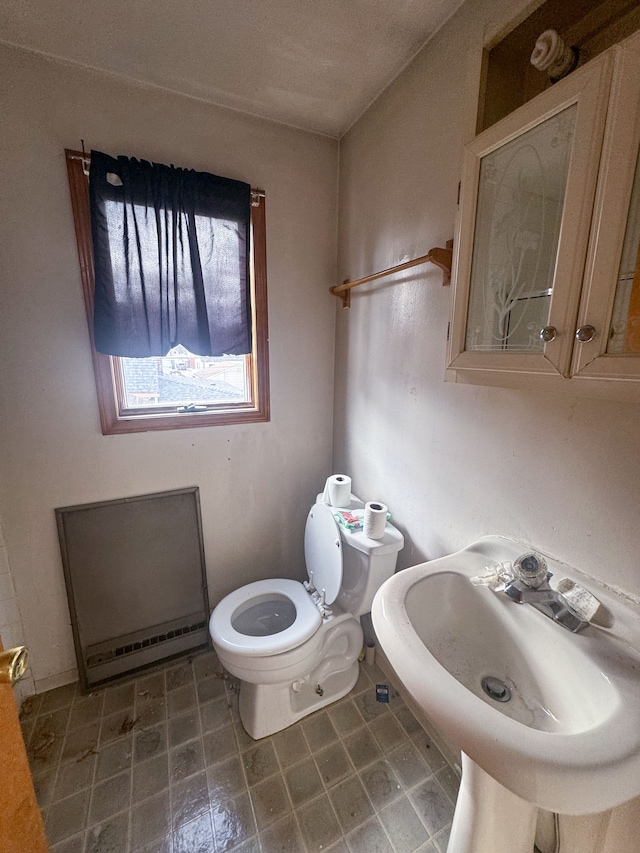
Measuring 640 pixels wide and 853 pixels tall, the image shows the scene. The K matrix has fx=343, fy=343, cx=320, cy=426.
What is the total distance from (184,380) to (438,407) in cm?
113

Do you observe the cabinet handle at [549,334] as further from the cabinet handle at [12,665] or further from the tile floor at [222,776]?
the tile floor at [222,776]

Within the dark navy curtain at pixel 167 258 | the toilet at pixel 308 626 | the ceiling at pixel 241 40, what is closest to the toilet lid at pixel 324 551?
the toilet at pixel 308 626

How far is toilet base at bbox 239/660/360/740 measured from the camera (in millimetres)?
1340

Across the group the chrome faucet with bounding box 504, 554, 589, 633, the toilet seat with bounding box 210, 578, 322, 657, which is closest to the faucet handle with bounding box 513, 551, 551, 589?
the chrome faucet with bounding box 504, 554, 589, 633

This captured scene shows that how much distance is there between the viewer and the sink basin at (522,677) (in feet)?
1.63

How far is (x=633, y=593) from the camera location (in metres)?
0.77

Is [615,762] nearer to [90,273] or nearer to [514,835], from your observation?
[514,835]

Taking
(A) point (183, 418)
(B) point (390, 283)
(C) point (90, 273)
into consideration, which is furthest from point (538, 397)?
(C) point (90, 273)

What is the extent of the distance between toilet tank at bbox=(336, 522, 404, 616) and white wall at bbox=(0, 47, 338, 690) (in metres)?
0.54

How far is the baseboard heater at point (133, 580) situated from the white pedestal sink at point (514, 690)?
1.14 metres

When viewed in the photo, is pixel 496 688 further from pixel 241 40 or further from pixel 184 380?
pixel 241 40

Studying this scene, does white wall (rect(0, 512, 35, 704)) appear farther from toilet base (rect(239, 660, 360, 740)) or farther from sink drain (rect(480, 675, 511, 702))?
sink drain (rect(480, 675, 511, 702))

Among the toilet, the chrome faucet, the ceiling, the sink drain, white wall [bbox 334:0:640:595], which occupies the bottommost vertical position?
the toilet

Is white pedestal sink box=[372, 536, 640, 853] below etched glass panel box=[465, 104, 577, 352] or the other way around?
below
